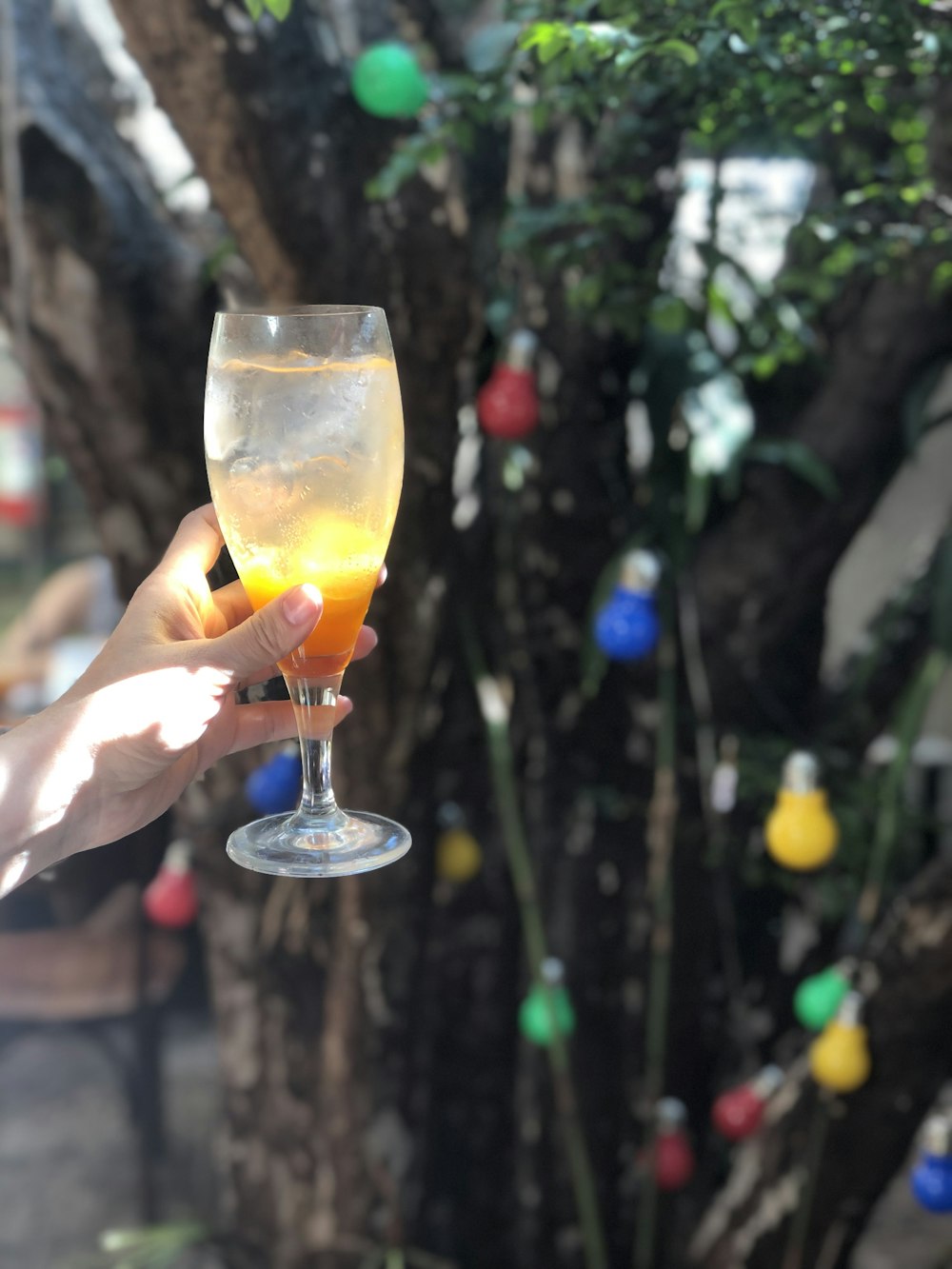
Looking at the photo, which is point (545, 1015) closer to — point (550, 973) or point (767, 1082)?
point (550, 973)

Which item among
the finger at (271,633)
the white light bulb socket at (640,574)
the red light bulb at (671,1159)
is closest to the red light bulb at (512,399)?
the white light bulb socket at (640,574)

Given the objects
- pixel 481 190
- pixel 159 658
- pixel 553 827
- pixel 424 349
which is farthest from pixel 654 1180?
pixel 159 658

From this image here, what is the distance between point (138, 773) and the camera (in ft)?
1.99

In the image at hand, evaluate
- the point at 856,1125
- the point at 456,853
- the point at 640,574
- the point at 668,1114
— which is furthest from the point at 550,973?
the point at 640,574


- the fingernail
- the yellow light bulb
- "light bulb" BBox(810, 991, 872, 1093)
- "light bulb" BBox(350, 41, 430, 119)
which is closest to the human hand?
the fingernail

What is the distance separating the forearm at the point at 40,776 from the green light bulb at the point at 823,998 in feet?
3.69

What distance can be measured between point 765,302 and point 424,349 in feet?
1.51

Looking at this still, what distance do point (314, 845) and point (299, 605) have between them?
0.12 metres

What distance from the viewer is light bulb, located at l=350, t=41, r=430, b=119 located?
3.59 ft

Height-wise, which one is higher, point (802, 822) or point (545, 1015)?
point (802, 822)

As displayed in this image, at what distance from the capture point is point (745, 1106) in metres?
1.62

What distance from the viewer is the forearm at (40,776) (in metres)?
0.58

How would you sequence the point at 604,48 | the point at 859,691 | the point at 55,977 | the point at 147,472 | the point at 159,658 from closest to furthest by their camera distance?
the point at 159,658 → the point at 604,48 → the point at 147,472 → the point at 859,691 → the point at 55,977

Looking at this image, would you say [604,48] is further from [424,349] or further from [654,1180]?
[654,1180]
